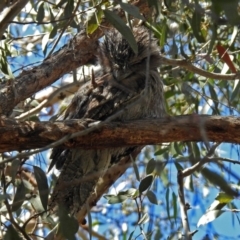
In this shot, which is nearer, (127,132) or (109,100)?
(127,132)

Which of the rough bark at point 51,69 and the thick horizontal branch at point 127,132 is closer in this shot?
the thick horizontal branch at point 127,132

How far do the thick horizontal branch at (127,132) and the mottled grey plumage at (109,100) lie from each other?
1.67ft

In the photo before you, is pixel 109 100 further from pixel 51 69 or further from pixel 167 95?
pixel 167 95

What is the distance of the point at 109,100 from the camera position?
9.66 ft

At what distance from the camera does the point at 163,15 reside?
9.50 feet

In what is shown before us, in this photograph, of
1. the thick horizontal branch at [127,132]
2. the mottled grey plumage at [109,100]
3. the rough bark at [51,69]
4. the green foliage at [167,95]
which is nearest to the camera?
the green foliage at [167,95]

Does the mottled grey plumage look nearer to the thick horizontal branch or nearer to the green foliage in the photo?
the green foliage

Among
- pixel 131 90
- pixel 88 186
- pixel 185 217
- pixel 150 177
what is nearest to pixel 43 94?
pixel 88 186

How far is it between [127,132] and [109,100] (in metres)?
0.57

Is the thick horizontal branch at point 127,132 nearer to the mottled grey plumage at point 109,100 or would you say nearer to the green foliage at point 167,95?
the green foliage at point 167,95

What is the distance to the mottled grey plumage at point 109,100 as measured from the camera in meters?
2.95

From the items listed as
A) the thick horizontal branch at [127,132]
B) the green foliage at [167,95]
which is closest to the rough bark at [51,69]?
the green foliage at [167,95]

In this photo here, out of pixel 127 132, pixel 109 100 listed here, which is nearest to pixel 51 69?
pixel 109 100

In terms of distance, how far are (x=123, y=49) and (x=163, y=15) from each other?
1.03ft
